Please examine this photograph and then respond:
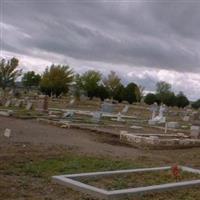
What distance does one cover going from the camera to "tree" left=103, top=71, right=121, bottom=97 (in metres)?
77.9

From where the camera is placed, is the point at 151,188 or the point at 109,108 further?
the point at 109,108

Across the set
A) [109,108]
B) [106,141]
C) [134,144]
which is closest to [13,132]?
[106,141]

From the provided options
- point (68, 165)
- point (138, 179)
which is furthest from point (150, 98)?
point (138, 179)

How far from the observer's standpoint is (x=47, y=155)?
9.84 meters

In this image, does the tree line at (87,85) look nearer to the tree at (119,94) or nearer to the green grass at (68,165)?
the tree at (119,94)

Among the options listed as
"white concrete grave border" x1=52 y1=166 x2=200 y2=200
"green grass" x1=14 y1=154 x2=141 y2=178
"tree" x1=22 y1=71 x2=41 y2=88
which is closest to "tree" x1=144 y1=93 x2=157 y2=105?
"tree" x1=22 y1=71 x2=41 y2=88

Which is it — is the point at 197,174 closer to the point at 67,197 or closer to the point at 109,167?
the point at 109,167

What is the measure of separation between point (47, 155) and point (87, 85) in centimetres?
6321

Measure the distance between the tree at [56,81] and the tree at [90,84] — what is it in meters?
2.61

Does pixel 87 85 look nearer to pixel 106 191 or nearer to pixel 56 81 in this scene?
pixel 56 81

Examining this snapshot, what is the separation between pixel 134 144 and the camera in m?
14.7

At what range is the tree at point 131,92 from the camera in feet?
248

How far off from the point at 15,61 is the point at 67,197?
228 ft

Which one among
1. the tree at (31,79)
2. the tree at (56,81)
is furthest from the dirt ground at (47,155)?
the tree at (31,79)
